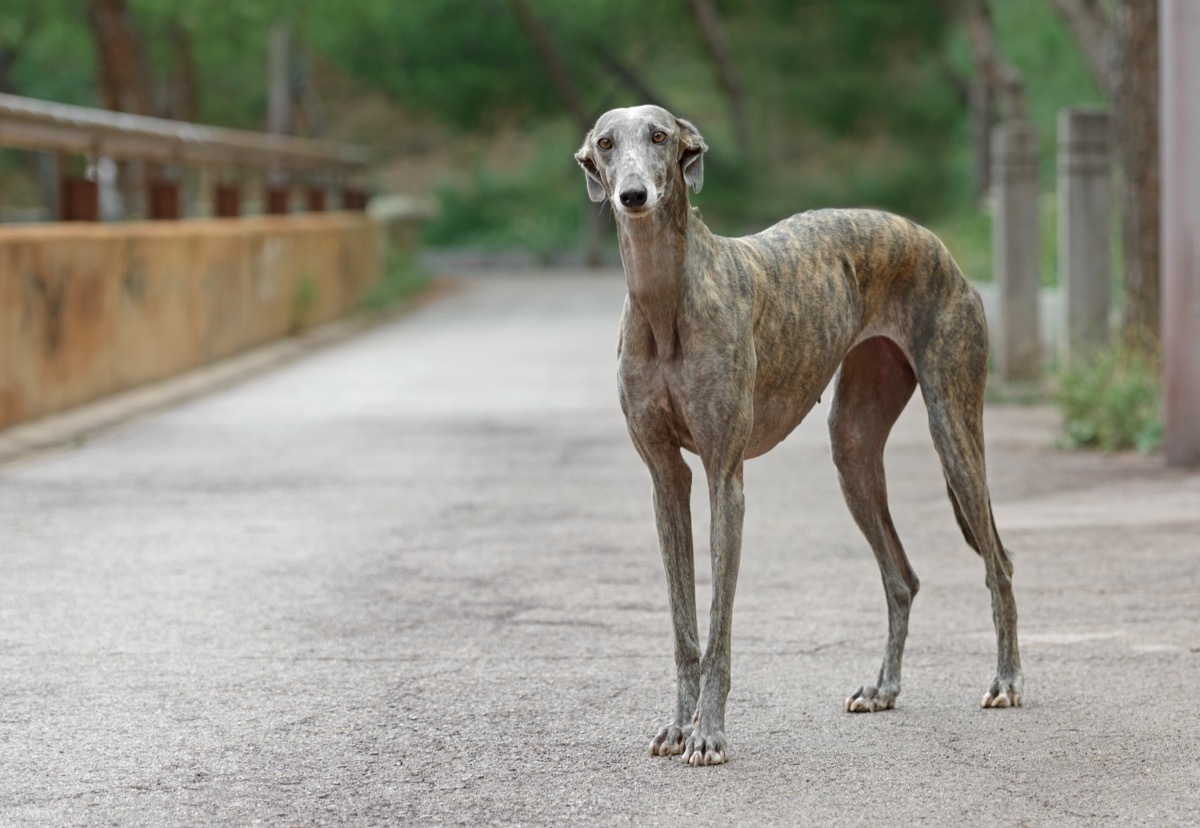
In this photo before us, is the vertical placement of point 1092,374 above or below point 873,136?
below

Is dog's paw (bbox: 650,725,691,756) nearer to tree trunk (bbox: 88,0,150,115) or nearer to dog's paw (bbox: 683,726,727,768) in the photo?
dog's paw (bbox: 683,726,727,768)

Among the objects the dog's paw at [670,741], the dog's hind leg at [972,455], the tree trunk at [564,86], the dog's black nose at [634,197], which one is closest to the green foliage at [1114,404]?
the dog's hind leg at [972,455]

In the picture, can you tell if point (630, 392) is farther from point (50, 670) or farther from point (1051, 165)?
point (1051, 165)

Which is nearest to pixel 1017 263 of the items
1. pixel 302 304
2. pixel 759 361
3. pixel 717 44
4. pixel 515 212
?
pixel 302 304

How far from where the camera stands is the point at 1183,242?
33.2 feet

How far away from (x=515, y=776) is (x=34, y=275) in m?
8.16

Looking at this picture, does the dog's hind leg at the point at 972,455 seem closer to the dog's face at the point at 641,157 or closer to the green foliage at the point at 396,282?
the dog's face at the point at 641,157

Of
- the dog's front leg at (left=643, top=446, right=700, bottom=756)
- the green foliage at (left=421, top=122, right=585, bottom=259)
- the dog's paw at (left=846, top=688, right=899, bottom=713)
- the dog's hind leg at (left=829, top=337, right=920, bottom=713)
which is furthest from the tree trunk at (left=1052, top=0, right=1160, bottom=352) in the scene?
the green foliage at (left=421, top=122, right=585, bottom=259)

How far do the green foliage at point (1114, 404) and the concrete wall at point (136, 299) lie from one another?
6.55 meters

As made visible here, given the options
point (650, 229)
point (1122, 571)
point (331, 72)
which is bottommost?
point (1122, 571)

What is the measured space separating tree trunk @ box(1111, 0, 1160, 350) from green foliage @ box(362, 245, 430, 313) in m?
12.7

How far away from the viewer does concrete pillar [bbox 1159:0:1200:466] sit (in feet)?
33.0

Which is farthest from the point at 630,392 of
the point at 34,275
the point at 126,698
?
the point at 34,275

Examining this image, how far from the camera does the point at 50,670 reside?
19.7ft
